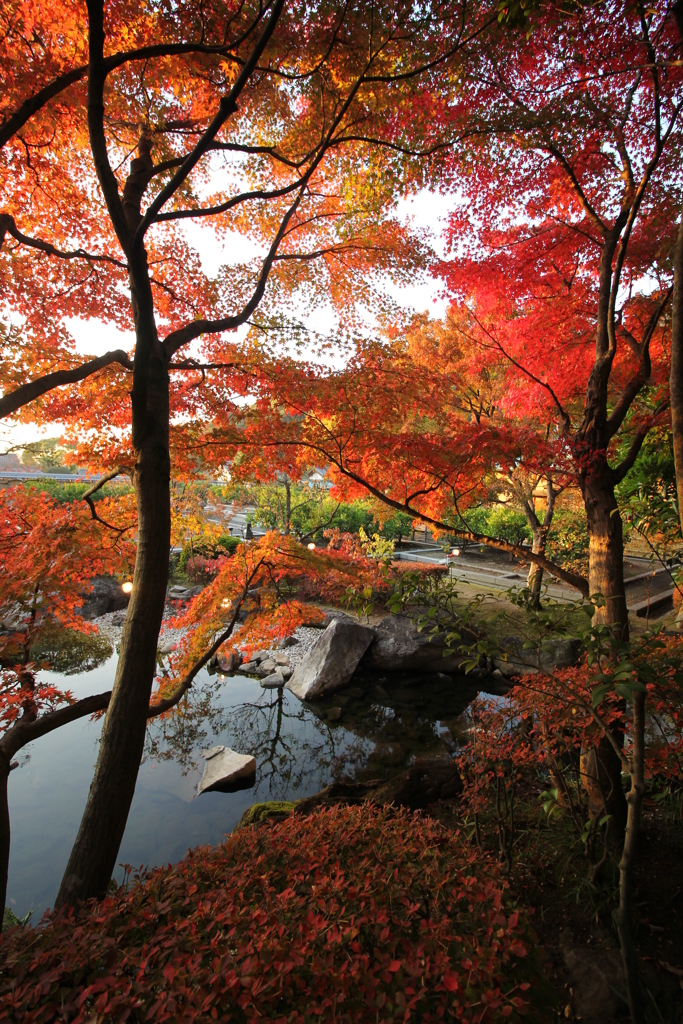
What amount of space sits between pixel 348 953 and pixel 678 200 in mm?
6295

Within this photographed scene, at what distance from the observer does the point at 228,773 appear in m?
5.91

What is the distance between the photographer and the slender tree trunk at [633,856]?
71.4 inches

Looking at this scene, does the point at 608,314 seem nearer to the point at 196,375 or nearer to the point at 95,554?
the point at 196,375

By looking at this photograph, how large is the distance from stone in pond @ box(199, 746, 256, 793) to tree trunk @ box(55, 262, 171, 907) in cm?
300

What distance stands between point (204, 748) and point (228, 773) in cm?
106

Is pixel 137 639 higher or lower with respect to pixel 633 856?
higher

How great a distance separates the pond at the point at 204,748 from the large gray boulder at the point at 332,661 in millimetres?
233

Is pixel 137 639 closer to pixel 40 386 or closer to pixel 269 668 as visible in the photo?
pixel 40 386

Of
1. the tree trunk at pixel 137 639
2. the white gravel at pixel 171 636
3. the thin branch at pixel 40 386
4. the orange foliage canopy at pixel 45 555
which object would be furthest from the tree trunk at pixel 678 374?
the white gravel at pixel 171 636

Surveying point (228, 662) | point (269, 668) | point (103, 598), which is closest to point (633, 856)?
point (269, 668)

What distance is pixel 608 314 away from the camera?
12.7 feet

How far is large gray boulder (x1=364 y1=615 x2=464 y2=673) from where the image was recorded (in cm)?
891

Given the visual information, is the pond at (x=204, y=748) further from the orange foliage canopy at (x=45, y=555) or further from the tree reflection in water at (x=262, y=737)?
the orange foliage canopy at (x=45, y=555)

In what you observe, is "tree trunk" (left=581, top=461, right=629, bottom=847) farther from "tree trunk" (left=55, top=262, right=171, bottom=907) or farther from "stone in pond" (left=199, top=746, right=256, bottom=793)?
"stone in pond" (left=199, top=746, right=256, bottom=793)
